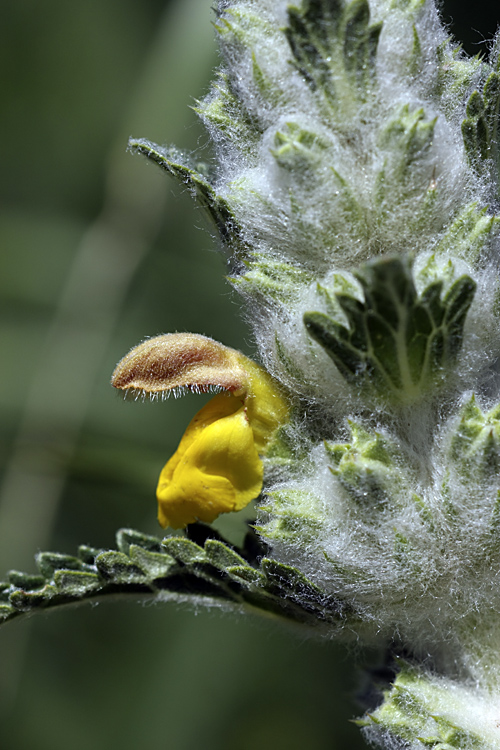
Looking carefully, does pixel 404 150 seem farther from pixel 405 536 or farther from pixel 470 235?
pixel 405 536

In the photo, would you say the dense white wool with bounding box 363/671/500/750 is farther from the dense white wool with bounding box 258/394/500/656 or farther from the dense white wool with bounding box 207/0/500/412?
the dense white wool with bounding box 207/0/500/412

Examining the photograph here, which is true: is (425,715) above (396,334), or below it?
below

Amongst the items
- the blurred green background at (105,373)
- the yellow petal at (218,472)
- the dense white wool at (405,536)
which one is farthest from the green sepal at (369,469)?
the blurred green background at (105,373)

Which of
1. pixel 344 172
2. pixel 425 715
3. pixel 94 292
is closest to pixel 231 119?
pixel 344 172

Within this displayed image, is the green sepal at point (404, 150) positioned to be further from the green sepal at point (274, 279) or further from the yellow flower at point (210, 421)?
the yellow flower at point (210, 421)

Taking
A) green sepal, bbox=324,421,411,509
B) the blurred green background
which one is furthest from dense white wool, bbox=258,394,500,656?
the blurred green background
